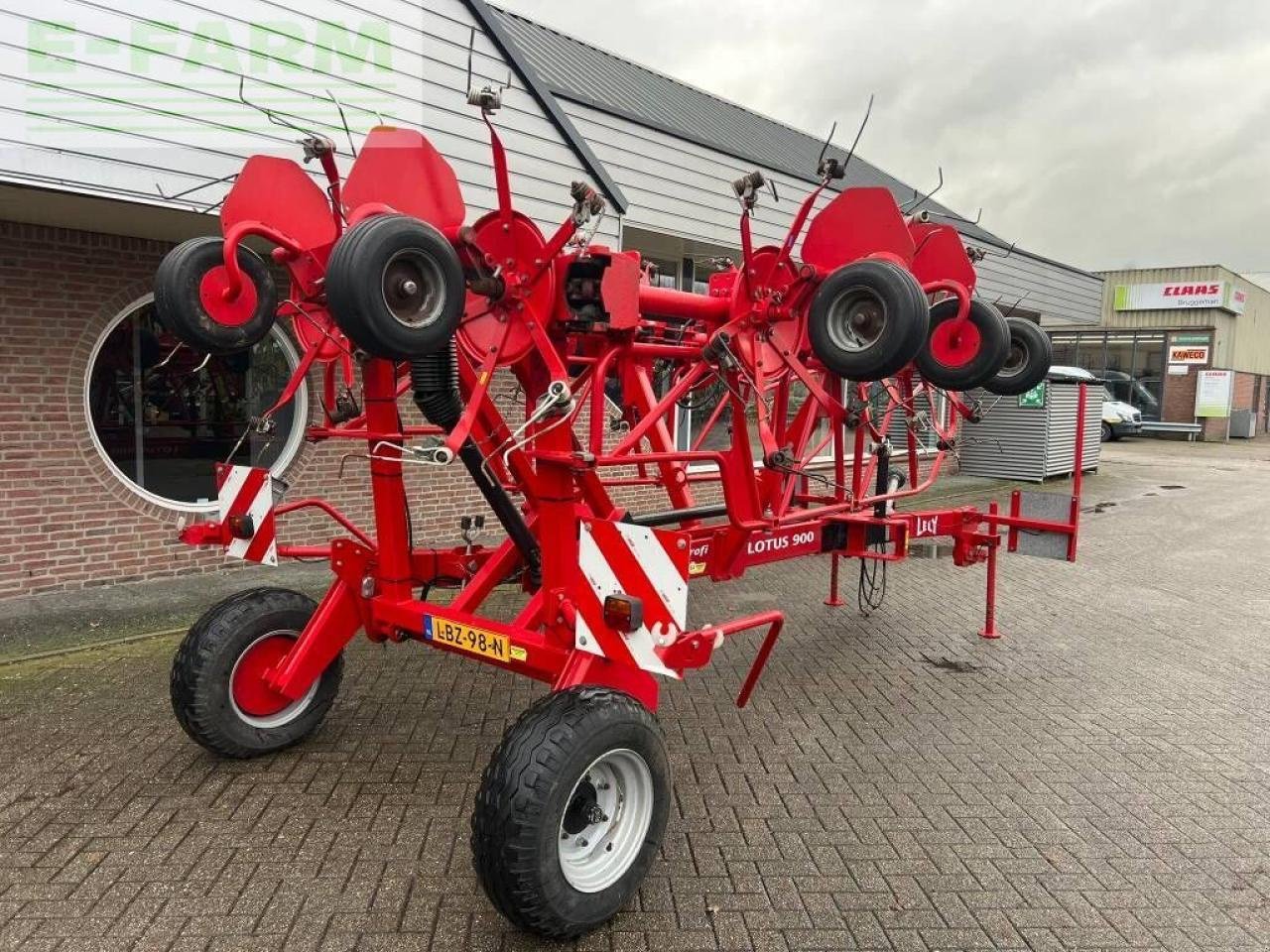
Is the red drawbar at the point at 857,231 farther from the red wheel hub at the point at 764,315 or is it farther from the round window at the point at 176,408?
the round window at the point at 176,408

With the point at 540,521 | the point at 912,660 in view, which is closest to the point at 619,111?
the point at 912,660

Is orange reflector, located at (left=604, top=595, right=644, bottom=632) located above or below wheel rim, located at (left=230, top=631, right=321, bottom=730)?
above

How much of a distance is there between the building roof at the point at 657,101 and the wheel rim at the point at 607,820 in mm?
6043

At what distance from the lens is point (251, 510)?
3953 millimetres

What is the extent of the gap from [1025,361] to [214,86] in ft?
18.2

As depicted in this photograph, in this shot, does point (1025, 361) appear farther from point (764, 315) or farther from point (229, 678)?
point (229, 678)

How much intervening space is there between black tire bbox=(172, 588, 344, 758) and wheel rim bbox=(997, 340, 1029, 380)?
15.0 feet

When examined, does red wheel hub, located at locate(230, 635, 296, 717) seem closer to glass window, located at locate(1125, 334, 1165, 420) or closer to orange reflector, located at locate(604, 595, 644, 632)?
orange reflector, located at locate(604, 595, 644, 632)

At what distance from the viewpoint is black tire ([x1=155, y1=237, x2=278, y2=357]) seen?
316 cm

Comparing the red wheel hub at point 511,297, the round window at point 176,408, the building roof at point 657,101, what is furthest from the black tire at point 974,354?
the round window at point 176,408

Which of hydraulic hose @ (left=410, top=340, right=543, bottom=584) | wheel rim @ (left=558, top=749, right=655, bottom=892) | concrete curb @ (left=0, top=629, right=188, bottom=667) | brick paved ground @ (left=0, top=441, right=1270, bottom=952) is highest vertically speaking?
hydraulic hose @ (left=410, top=340, right=543, bottom=584)

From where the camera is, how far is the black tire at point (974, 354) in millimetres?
5109

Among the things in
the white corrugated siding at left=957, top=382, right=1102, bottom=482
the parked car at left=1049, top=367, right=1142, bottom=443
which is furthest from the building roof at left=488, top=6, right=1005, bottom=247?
the parked car at left=1049, top=367, right=1142, bottom=443

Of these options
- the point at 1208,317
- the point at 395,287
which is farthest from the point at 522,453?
the point at 1208,317
